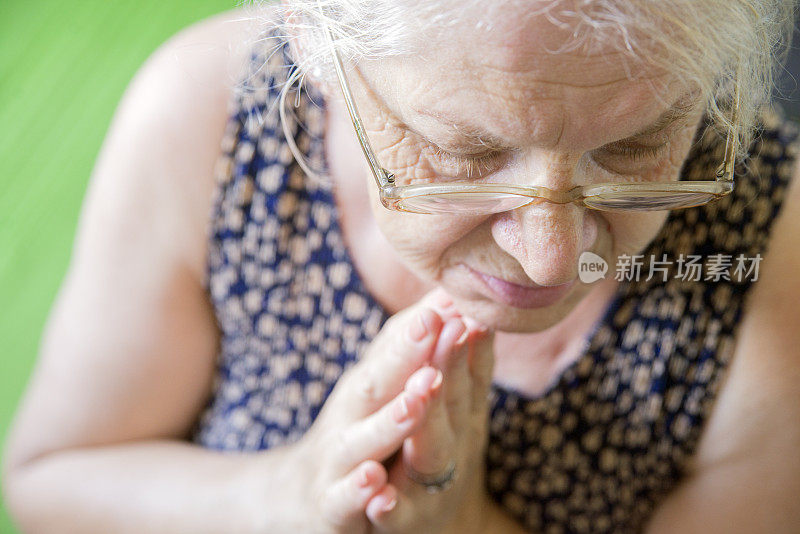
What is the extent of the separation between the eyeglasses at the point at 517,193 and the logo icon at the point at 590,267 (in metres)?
0.07

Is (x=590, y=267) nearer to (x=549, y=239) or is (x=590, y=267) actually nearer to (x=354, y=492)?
(x=549, y=239)

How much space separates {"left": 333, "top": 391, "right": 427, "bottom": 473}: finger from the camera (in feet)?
2.59

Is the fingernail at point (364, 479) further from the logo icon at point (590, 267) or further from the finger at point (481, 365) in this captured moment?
the logo icon at point (590, 267)

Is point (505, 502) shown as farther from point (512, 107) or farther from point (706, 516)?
point (512, 107)

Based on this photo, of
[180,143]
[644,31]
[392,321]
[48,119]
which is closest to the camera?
[644,31]

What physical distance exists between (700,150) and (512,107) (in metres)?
0.37

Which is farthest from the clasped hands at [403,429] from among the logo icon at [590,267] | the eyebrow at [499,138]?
the eyebrow at [499,138]

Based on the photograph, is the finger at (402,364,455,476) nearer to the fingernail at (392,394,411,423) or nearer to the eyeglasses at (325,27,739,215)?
the fingernail at (392,394,411,423)

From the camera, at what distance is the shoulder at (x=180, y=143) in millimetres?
1013

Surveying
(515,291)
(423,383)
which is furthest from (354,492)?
(515,291)

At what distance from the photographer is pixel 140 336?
105 cm

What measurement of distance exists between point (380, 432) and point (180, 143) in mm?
466

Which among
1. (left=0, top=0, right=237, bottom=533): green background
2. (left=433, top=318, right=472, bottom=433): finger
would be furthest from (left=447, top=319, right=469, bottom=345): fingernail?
(left=0, top=0, right=237, bottom=533): green background

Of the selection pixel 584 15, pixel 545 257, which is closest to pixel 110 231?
pixel 545 257
